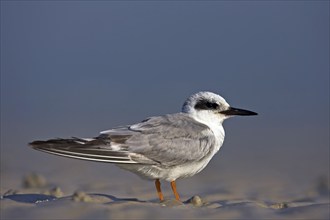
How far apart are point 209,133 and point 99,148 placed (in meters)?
1.20

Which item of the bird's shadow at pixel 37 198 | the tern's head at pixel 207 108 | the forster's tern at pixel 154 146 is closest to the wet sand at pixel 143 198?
the bird's shadow at pixel 37 198

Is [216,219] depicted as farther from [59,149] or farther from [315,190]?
[315,190]

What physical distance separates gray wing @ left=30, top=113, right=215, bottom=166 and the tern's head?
252mm

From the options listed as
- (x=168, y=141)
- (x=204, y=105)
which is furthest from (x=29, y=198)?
(x=204, y=105)

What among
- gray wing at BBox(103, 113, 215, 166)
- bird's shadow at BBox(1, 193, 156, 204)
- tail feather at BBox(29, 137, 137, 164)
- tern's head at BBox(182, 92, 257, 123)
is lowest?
bird's shadow at BBox(1, 193, 156, 204)

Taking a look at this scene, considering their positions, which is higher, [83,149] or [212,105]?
[212,105]

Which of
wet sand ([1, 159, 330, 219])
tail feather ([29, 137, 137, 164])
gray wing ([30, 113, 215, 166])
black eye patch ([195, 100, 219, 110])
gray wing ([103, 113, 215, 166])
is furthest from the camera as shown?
black eye patch ([195, 100, 219, 110])

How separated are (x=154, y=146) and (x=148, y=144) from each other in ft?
0.20

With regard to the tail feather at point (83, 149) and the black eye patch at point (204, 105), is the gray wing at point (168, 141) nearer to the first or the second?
the tail feather at point (83, 149)

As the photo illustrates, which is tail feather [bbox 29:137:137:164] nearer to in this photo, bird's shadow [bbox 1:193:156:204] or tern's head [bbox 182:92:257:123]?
bird's shadow [bbox 1:193:156:204]

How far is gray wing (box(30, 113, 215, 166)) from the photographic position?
22.6 ft

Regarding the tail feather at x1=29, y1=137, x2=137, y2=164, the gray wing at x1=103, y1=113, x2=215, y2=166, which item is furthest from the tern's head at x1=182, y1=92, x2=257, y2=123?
the tail feather at x1=29, y1=137, x2=137, y2=164

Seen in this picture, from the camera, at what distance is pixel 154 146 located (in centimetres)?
730

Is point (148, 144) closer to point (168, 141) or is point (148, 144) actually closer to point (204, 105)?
point (168, 141)
